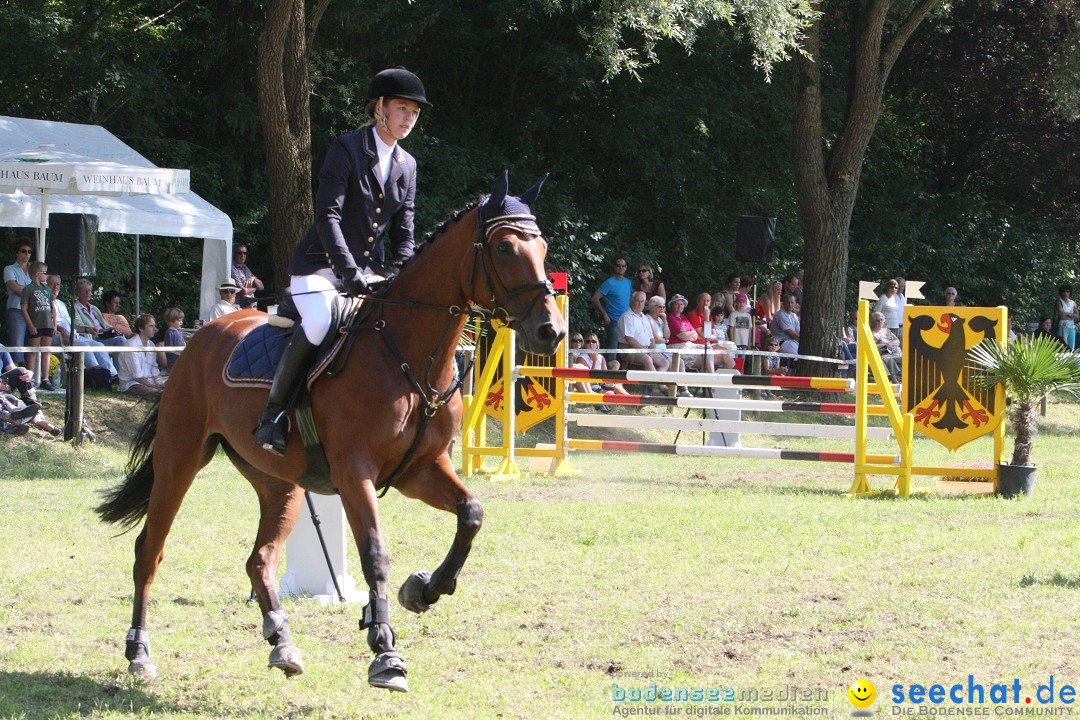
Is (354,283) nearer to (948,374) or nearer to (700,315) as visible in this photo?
(948,374)

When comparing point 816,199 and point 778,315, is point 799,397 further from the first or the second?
point 816,199

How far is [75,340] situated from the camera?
15.3 metres

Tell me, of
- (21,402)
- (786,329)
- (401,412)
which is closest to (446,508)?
(401,412)

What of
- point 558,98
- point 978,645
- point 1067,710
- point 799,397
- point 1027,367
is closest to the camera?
point 1067,710

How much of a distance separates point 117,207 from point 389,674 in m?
13.4

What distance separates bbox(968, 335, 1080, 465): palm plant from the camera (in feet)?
38.9

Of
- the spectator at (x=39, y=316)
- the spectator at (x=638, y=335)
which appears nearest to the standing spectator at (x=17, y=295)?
the spectator at (x=39, y=316)

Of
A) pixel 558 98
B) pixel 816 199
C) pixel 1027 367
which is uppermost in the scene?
pixel 558 98

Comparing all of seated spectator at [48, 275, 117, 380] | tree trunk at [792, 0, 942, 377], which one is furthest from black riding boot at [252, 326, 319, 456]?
tree trunk at [792, 0, 942, 377]

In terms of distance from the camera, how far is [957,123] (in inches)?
1248

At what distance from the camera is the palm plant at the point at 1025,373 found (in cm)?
1184

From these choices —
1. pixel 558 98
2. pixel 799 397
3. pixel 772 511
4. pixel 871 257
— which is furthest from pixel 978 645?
pixel 871 257

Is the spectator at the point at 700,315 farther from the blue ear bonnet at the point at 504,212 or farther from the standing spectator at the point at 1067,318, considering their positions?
the blue ear bonnet at the point at 504,212

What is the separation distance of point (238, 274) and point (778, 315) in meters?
9.40
